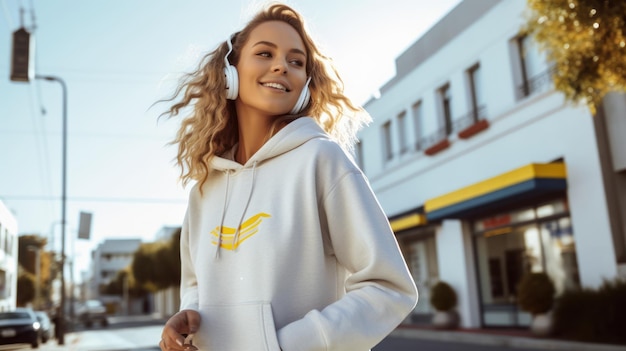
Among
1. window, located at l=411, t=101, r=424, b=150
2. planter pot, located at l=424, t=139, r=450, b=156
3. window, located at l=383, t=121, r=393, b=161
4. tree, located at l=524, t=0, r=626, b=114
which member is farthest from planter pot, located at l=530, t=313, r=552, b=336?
window, located at l=383, t=121, r=393, b=161

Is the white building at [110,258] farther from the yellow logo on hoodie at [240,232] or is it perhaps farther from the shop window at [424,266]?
the yellow logo on hoodie at [240,232]

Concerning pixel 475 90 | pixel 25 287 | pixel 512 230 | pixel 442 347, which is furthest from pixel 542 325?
pixel 25 287

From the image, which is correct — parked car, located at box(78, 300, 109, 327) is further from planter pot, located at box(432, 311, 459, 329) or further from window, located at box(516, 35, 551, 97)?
window, located at box(516, 35, 551, 97)

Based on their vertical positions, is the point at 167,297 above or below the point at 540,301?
above

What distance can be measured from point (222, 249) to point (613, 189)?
13216 mm

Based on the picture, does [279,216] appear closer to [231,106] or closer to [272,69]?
[272,69]

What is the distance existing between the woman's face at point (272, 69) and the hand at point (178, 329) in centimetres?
63

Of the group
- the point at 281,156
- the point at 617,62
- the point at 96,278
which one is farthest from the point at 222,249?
the point at 96,278

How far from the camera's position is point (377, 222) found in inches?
61.2

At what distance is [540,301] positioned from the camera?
13.5m

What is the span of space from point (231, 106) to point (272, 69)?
0.30m

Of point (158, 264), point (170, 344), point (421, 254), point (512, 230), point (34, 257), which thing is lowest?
point (170, 344)

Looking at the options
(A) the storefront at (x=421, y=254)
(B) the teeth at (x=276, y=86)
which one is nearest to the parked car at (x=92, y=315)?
(A) the storefront at (x=421, y=254)

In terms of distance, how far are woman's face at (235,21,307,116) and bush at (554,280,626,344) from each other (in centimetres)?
1122
